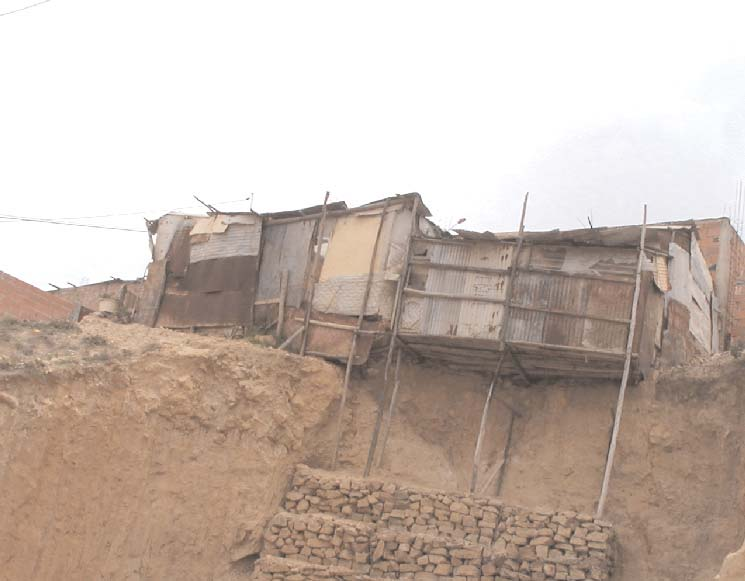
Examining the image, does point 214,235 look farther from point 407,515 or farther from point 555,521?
point 555,521

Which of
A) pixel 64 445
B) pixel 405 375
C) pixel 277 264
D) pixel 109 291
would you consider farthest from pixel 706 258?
pixel 109 291

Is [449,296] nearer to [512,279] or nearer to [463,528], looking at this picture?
[512,279]

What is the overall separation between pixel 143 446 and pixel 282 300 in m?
4.63

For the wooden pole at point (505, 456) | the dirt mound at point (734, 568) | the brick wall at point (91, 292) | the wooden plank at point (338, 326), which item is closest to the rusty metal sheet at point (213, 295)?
the wooden plank at point (338, 326)

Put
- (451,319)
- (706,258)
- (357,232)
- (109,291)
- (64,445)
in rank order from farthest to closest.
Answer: (109,291), (706,258), (357,232), (451,319), (64,445)

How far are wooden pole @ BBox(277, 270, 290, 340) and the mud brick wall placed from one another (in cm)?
328

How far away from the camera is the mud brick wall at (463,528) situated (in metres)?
14.3

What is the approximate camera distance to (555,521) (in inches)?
576

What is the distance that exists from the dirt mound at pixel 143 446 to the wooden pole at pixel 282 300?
1.41 m

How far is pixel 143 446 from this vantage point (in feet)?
51.0

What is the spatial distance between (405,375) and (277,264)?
3.84 m

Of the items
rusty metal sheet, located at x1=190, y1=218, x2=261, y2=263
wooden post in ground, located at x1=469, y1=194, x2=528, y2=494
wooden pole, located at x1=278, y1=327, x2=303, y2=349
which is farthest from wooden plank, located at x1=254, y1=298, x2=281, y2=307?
wooden post in ground, located at x1=469, y1=194, x2=528, y2=494

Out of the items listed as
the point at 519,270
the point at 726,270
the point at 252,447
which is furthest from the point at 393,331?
the point at 726,270

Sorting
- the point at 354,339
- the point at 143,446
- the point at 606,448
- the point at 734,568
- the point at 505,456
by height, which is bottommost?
the point at 143,446
